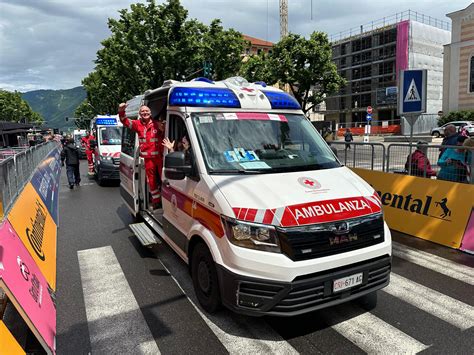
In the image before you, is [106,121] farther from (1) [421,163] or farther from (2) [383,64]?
(2) [383,64]

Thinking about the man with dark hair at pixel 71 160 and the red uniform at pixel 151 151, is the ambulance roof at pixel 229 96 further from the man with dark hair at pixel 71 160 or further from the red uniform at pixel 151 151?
the man with dark hair at pixel 71 160

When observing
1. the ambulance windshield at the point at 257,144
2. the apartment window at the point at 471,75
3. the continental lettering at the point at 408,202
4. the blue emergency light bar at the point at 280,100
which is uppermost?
the apartment window at the point at 471,75

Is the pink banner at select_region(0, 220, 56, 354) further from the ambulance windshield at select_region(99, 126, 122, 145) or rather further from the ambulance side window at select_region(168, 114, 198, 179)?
the ambulance windshield at select_region(99, 126, 122, 145)

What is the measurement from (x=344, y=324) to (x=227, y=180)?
6.03 feet

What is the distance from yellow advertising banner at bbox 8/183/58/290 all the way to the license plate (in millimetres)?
3182

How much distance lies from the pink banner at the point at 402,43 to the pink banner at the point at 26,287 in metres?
64.8

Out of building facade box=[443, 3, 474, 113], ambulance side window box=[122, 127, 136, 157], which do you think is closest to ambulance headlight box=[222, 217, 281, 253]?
ambulance side window box=[122, 127, 136, 157]

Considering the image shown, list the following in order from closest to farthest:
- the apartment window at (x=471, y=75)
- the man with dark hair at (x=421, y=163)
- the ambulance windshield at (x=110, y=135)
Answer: the man with dark hair at (x=421, y=163) < the ambulance windshield at (x=110, y=135) < the apartment window at (x=471, y=75)

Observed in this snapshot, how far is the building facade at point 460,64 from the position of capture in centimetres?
4050

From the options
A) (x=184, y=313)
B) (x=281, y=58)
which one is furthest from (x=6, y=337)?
(x=281, y=58)

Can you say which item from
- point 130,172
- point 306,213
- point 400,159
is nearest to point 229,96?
point 306,213

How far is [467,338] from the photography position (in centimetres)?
332

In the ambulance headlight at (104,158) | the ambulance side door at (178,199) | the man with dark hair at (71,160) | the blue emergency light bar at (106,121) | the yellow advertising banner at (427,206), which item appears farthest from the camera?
the blue emergency light bar at (106,121)

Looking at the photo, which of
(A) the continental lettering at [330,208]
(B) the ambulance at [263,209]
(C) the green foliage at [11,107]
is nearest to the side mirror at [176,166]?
(B) the ambulance at [263,209]
